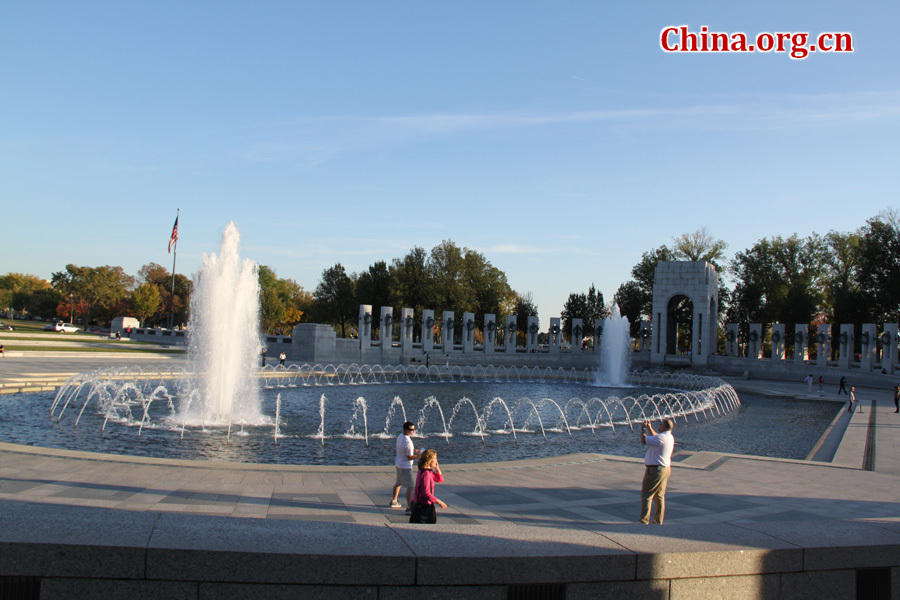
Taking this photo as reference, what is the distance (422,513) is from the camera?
297 inches

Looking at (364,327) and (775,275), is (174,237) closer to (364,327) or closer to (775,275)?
(364,327)

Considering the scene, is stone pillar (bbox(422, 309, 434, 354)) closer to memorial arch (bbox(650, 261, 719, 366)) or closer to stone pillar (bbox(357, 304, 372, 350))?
stone pillar (bbox(357, 304, 372, 350))

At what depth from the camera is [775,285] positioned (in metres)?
74.9

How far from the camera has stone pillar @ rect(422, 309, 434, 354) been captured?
5412cm

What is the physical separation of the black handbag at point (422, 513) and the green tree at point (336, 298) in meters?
74.8

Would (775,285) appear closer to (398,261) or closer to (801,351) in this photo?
(801,351)

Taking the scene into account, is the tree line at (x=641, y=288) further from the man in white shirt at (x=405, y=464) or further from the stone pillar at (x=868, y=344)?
the man in white shirt at (x=405, y=464)

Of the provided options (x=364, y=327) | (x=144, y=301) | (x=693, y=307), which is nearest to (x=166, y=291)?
(x=144, y=301)

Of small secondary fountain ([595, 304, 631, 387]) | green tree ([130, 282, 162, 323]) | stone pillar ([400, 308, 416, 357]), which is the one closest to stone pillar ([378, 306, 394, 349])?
stone pillar ([400, 308, 416, 357])

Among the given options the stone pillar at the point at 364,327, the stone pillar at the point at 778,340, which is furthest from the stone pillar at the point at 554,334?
the stone pillar at the point at 778,340

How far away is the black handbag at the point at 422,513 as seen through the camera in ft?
24.7

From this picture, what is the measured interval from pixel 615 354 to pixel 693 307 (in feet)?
55.8

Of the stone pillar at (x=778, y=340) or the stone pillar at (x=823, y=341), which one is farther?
the stone pillar at (x=778, y=340)

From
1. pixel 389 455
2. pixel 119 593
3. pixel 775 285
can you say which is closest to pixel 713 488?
pixel 389 455
